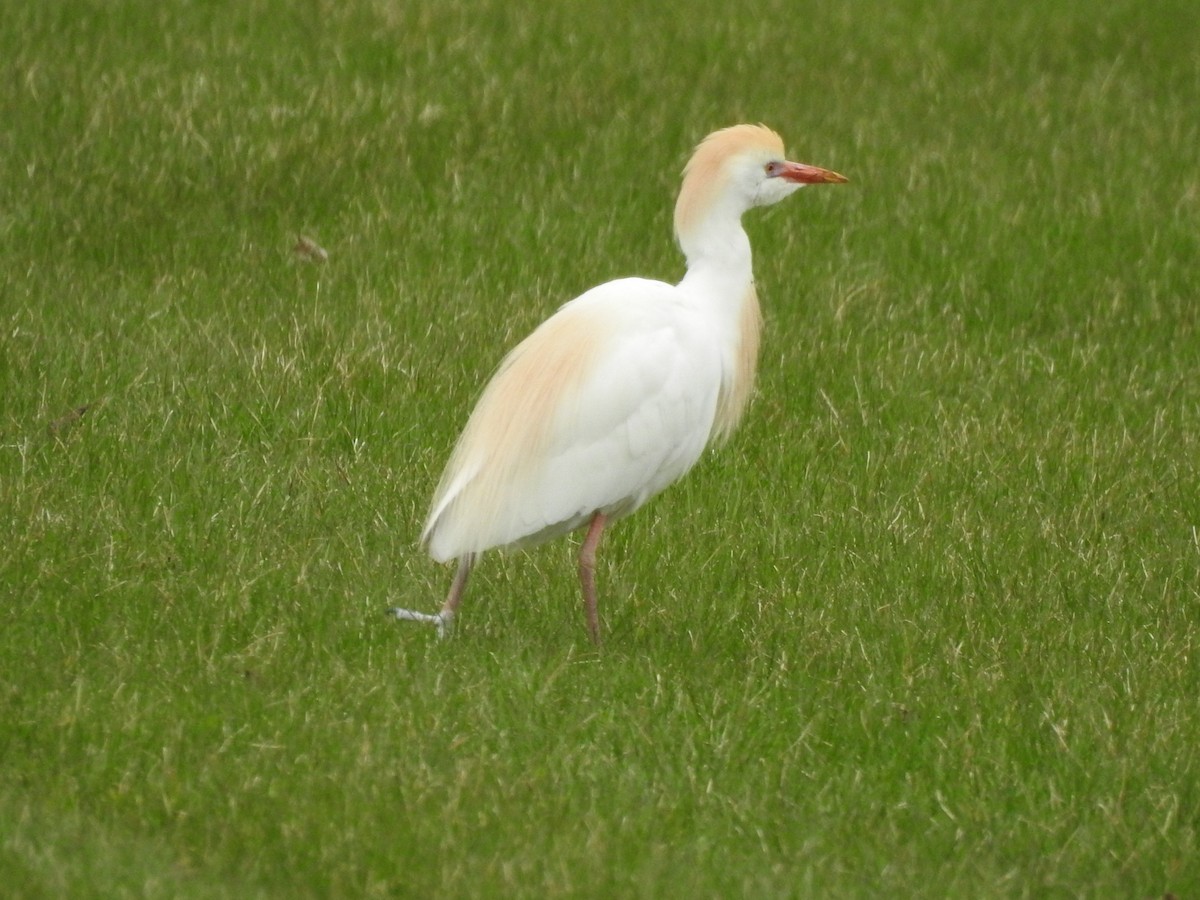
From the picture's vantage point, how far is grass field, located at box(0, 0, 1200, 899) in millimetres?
4148

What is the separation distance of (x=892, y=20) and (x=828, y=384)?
18.4 feet

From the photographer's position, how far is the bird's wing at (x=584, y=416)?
5219 mm

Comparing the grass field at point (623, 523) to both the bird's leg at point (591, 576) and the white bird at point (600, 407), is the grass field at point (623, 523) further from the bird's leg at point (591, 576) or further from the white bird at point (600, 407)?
the white bird at point (600, 407)

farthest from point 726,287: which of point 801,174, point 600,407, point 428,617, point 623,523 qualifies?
point 428,617

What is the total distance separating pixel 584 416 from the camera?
208 inches

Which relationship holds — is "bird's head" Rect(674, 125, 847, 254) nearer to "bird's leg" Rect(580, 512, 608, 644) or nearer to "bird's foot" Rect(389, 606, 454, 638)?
"bird's leg" Rect(580, 512, 608, 644)

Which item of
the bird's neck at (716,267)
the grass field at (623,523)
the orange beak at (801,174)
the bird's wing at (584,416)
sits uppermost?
the orange beak at (801,174)

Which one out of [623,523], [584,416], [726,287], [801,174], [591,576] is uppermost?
[801,174]

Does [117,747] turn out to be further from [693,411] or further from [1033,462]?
[1033,462]

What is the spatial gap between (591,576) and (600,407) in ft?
1.68

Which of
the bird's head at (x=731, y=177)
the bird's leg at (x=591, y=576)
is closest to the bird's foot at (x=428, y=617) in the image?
the bird's leg at (x=591, y=576)

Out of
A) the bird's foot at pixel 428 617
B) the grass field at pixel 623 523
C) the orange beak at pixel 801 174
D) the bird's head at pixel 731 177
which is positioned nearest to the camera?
the grass field at pixel 623 523

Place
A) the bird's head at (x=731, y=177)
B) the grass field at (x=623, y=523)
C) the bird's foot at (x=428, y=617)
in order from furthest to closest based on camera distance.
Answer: the bird's head at (x=731, y=177)
the bird's foot at (x=428, y=617)
the grass field at (x=623, y=523)

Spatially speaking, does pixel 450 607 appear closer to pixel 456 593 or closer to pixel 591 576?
pixel 456 593
